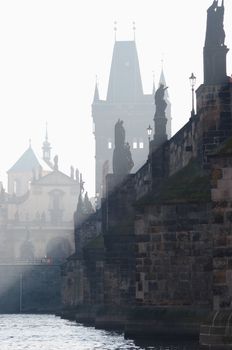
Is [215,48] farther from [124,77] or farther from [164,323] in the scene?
[124,77]

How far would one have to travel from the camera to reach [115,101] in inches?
6885

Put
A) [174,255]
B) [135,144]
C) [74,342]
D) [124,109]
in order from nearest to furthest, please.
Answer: [174,255] < [74,342] < [135,144] < [124,109]

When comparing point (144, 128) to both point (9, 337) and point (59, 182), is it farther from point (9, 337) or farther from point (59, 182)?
point (9, 337)

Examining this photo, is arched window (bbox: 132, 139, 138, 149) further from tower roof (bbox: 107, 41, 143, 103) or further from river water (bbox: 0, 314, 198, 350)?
river water (bbox: 0, 314, 198, 350)

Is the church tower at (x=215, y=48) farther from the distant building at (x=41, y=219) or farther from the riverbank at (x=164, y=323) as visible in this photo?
the distant building at (x=41, y=219)

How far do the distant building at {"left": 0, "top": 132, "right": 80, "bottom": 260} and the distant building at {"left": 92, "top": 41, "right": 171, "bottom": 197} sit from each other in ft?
56.3

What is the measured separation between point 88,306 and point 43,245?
70640 millimetres

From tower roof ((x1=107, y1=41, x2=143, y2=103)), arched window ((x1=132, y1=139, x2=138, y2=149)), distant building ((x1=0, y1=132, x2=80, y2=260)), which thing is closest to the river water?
distant building ((x1=0, y1=132, x2=80, y2=260))

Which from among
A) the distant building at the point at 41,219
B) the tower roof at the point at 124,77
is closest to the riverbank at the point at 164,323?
the distant building at the point at 41,219

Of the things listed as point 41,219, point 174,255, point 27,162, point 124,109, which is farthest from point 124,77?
point 174,255

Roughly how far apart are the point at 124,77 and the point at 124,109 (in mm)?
5761

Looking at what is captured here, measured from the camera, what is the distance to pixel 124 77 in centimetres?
17712

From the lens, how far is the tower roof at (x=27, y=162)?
186250 mm

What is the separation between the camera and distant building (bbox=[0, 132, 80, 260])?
14050 cm
